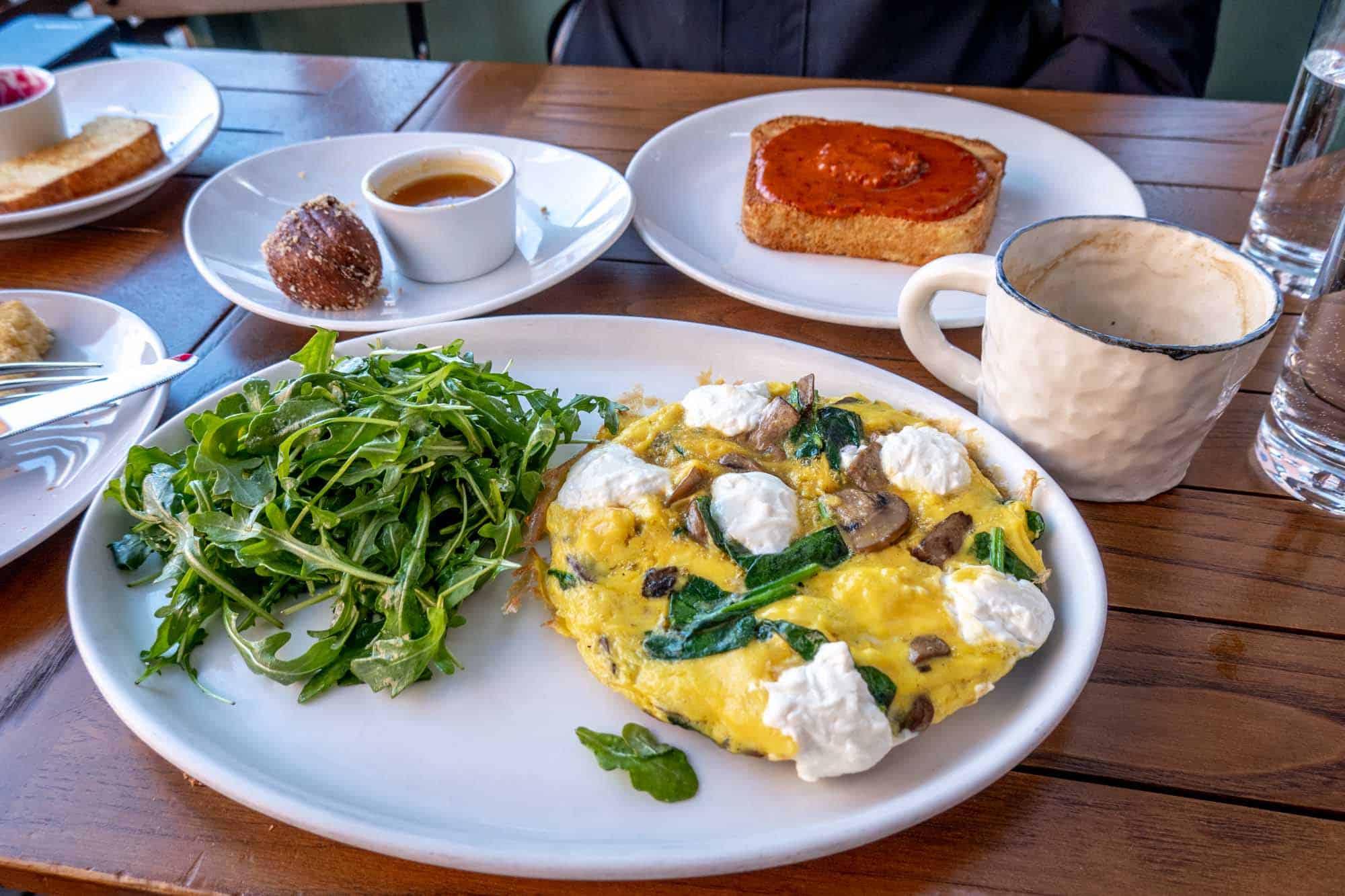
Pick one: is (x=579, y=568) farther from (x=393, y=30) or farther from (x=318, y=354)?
(x=393, y=30)

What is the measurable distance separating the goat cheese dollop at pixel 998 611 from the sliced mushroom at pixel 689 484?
362 mm

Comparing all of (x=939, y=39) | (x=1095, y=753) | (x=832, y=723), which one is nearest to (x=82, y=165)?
(x=832, y=723)

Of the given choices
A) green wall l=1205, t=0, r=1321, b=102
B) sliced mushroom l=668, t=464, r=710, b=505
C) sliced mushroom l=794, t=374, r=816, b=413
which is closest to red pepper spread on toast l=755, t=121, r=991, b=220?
sliced mushroom l=794, t=374, r=816, b=413

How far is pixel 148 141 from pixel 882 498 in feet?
7.17

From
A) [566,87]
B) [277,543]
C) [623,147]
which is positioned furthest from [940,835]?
[566,87]

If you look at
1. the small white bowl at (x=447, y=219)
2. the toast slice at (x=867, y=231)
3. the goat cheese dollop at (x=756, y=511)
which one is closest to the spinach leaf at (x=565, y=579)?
the goat cheese dollop at (x=756, y=511)

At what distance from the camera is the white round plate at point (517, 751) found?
96 centimetres

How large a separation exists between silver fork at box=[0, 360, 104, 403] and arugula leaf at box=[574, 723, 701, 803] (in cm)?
122

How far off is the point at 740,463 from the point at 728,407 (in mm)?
120

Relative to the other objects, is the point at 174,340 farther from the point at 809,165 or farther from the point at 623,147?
the point at 809,165

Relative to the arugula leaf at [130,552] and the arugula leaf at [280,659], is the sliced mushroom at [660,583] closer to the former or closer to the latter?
the arugula leaf at [280,659]

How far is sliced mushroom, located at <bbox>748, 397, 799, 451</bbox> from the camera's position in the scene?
1.38m

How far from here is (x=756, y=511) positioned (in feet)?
3.98

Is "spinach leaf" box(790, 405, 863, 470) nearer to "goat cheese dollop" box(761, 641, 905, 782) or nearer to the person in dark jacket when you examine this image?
"goat cheese dollop" box(761, 641, 905, 782)
